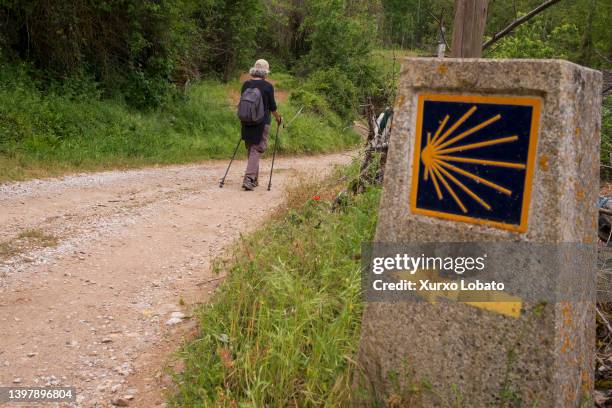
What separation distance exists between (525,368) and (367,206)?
9.62 ft

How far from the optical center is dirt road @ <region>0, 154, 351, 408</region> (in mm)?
3402

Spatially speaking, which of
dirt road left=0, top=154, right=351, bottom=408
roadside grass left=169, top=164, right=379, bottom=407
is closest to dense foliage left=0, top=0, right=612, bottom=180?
dirt road left=0, top=154, right=351, bottom=408

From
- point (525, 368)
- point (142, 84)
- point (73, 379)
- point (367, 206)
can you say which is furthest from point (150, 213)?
point (142, 84)

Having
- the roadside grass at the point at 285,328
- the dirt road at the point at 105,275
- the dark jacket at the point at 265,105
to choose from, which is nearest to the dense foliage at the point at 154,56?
the dark jacket at the point at 265,105

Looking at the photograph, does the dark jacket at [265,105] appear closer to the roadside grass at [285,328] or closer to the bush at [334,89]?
the roadside grass at [285,328]

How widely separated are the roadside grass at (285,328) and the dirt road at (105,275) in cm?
38

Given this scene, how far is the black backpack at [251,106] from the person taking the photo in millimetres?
8219

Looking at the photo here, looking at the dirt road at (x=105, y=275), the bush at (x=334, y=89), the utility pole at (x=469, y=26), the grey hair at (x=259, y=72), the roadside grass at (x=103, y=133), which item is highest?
the bush at (x=334, y=89)

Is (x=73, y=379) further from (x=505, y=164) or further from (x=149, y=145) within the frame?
(x=149, y=145)

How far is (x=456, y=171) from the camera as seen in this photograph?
233cm

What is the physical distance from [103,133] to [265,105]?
174 inches

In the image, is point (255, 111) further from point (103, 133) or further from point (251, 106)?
point (103, 133)

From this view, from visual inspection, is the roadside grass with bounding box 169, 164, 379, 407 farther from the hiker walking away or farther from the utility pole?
the hiker walking away

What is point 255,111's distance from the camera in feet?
27.3
